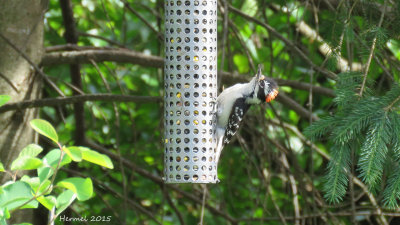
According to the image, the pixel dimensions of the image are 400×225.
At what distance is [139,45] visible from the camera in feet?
19.1

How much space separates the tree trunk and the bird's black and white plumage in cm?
126

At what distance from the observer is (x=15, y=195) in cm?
185

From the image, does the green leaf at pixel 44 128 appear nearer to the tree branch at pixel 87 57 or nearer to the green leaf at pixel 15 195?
the green leaf at pixel 15 195

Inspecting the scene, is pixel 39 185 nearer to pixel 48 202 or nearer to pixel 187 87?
pixel 48 202

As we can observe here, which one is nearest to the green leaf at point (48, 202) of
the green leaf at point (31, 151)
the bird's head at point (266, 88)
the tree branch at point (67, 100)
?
the green leaf at point (31, 151)

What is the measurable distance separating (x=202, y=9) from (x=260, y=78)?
725mm

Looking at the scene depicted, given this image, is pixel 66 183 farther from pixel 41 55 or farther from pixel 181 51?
pixel 41 55

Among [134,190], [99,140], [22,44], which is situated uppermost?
[22,44]

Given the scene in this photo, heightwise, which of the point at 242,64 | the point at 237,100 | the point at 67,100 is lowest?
the point at 67,100

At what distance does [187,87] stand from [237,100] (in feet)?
2.40

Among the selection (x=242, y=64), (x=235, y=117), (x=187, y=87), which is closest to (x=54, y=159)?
(x=187, y=87)

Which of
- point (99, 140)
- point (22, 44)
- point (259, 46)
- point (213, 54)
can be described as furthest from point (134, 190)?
point (213, 54)

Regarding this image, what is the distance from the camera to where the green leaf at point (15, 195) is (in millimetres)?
1831

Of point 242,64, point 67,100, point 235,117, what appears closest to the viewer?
point 67,100
